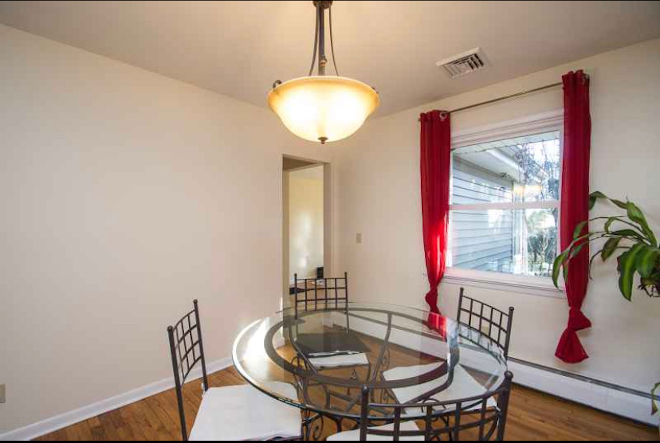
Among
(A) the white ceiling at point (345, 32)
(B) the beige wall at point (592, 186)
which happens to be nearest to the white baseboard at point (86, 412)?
(B) the beige wall at point (592, 186)

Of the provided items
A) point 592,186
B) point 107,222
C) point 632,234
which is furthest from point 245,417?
point 592,186

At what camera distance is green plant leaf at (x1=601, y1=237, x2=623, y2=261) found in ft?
6.13

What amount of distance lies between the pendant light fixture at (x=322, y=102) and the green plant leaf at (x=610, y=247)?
168 cm

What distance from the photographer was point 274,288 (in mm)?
3143

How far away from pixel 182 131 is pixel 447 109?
2331 millimetres

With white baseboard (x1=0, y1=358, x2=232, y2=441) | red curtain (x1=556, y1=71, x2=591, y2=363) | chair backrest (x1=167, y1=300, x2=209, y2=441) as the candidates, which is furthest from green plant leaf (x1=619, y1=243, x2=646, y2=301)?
white baseboard (x1=0, y1=358, x2=232, y2=441)

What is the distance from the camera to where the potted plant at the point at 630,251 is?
1637 millimetres

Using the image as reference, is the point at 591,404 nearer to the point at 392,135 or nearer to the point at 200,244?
the point at 392,135

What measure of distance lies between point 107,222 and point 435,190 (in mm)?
2610

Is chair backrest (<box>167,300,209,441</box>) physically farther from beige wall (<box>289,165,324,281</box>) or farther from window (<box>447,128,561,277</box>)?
beige wall (<box>289,165,324,281</box>)

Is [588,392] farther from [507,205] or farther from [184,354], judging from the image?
[184,354]

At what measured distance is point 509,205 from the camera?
2.61m

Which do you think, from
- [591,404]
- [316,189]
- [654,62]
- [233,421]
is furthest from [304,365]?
[316,189]

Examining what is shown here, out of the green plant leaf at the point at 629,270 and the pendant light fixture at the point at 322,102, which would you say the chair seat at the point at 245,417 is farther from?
the green plant leaf at the point at 629,270
